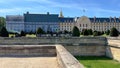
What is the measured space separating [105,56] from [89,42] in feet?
7.66

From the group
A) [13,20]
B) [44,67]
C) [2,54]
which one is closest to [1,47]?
[2,54]

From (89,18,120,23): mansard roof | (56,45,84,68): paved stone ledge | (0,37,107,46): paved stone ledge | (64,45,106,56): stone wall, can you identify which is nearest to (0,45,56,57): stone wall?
(56,45,84,68): paved stone ledge

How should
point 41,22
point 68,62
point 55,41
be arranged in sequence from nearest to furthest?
point 68,62
point 55,41
point 41,22

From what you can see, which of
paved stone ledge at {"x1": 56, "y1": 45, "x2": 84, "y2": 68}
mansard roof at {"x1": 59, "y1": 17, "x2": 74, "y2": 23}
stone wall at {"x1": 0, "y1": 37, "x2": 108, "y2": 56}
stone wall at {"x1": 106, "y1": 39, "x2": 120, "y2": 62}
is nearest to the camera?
paved stone ledge at {"x1": 56, "y1": 45, "x2": 84, "y2": 68}

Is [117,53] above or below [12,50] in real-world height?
below

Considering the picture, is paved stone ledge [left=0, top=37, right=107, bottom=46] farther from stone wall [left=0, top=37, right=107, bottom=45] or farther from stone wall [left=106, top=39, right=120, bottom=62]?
stone wall [left=106, top=39, right=120, bottom=62]

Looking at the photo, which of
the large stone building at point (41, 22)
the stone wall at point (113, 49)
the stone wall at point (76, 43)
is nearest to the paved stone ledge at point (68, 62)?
the stone wall at point (113, 49)

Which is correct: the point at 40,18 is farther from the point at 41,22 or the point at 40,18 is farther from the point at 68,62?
the point at 68,62

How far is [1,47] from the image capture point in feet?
30.0

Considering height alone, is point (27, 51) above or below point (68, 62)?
below

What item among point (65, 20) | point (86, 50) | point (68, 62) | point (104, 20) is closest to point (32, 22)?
point (65, 20)

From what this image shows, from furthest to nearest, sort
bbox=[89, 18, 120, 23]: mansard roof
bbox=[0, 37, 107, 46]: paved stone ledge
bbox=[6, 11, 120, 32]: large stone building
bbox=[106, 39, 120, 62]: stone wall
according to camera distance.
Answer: bbox=[89, 18, 120, 23]: mansard roof
bbox=[6, 11, 120, 32]: large stone building
bbox=[0, 37, 107, 46]: paved stone ledge
bbox=[106, 39, 120, 62]: stone wall

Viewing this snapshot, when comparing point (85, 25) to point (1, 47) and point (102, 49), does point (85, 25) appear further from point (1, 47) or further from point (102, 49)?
point (1, 47)

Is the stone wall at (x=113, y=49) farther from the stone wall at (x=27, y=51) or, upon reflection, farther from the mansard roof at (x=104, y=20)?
the mansard roof at (x=104, y=20)
